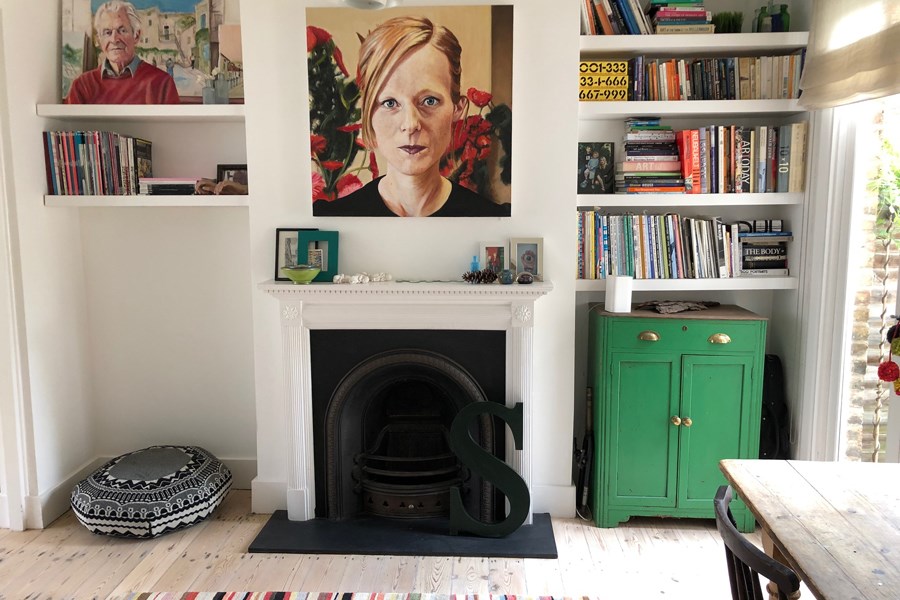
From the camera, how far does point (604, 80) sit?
3215 millimetres

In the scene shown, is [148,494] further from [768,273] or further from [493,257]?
[768,273]

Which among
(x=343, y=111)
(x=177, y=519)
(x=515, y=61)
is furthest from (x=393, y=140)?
(x=177, y=519)

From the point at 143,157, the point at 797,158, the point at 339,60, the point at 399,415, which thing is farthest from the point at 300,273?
the point at 797,158

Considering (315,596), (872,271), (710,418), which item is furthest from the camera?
(710,418)

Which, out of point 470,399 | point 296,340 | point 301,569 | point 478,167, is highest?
point 478,167

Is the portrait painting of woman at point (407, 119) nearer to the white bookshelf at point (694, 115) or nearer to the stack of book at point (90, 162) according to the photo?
the white bookshelf at point (694, 115)

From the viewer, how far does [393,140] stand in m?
3.17

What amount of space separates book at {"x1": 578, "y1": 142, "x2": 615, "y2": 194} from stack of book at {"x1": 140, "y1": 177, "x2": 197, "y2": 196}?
1.76 m

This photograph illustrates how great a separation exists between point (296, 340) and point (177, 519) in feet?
3.05

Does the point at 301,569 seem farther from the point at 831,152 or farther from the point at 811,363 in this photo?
the point at 831,152

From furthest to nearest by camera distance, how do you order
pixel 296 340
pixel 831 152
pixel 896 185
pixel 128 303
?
pixel 128 303 → pixel 296 340 → pixel 831 152 → pixel 896 185

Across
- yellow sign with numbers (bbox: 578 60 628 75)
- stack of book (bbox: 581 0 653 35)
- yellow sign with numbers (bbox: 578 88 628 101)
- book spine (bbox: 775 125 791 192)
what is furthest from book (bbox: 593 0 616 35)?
book spine (bbox: 775 125 791 192)

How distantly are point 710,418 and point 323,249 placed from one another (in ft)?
6.00

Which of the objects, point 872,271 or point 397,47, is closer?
point 872,271
